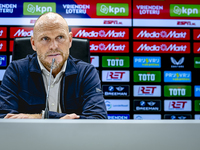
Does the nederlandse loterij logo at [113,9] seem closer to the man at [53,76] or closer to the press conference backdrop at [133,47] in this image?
the press conference backdrop at [133,47]

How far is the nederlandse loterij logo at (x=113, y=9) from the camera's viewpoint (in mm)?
2697

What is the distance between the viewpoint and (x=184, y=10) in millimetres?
2762

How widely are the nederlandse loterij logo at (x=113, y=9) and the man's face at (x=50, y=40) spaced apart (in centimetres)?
119

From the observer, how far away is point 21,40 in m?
1.65

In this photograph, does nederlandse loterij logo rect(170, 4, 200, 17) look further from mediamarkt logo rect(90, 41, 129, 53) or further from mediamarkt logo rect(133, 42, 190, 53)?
mediamarkt logo rect(90, 41, 129, 53)

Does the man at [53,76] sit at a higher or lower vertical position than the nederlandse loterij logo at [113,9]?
lower

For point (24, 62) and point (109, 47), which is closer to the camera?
point (24, 62)

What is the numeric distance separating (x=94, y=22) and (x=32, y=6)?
866 mm

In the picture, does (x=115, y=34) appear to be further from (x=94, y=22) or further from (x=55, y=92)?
(x=55, y=92)

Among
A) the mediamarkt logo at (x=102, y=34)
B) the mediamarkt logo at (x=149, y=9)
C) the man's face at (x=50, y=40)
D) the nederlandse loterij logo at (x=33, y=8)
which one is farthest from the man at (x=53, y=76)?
the mediamarkt logo at (x=149, y=9)

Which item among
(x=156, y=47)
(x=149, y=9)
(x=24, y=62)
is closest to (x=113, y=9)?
(x=149, y=9)

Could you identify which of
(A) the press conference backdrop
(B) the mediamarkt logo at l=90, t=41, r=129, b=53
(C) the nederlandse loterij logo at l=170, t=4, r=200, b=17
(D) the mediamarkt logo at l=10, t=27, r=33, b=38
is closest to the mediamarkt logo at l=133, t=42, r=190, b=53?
(A) the press conference backdrop

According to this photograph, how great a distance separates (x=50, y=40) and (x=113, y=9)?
4.49ft

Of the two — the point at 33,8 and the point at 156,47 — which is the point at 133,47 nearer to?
the point at 156,47
